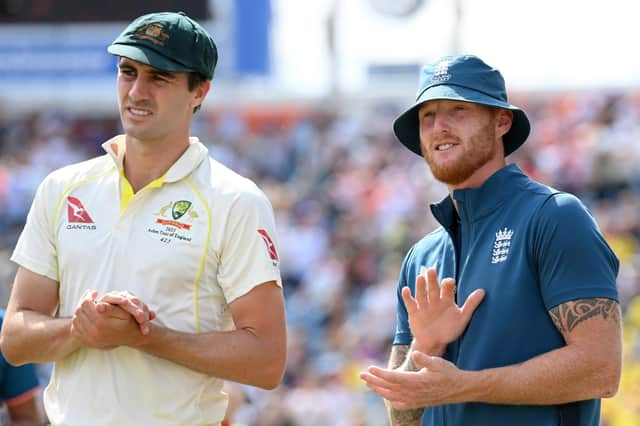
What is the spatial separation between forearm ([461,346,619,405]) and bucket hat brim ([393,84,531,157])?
2.54ft

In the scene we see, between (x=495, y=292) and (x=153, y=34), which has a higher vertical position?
(x=153, y=34)

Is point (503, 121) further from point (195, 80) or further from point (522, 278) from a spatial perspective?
point (195, 80)

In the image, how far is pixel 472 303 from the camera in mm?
3432

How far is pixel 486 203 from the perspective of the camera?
3584mm

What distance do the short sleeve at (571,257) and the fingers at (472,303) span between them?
180 millimetres

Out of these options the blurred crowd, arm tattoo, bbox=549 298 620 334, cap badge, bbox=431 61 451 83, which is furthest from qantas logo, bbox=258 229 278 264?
the blurred crowd

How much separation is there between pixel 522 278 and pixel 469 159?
423mm

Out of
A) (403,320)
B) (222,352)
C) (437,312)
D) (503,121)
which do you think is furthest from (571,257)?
(222,352)

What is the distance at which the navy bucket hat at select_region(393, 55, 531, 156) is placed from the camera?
359 cm

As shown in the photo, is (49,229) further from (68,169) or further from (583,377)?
(583,377)

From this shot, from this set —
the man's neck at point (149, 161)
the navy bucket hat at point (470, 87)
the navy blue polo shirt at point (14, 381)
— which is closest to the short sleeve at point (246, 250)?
the man's neck at point (149, 161)

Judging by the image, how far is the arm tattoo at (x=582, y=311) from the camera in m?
3.29

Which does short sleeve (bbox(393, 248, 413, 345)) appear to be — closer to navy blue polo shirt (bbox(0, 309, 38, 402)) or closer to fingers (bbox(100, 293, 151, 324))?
fingers (bbox(100, 293, 151, 324))

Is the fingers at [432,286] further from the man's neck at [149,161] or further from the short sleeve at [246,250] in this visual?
the man's neck at [149,161]
